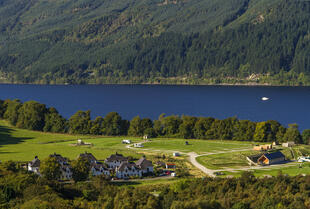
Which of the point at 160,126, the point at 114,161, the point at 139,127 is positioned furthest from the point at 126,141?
the point at 114,161

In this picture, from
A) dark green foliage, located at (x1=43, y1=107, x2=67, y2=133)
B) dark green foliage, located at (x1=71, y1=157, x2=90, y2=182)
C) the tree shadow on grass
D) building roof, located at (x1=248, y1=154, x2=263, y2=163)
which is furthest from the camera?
dark green foliage, located at (x1=43, y1=107, x2=67, y2=133)

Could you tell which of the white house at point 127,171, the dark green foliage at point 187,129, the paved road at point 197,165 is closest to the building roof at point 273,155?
the paved road at point 197,165

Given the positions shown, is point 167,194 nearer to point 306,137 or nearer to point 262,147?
point 262,147

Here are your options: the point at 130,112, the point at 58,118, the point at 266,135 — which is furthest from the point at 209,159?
the point at 130,112

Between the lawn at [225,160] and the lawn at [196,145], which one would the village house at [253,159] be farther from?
the lawn at [196,145]

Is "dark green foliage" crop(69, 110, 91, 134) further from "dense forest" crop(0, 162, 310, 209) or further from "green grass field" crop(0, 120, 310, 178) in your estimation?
"dense forest" crop(0, 162, 310, 209)

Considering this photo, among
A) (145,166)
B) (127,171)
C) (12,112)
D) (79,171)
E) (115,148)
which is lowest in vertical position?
(127,171)

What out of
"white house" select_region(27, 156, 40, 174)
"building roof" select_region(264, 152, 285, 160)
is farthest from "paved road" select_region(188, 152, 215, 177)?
"white house" select_region(27, 156, 40, 174)
